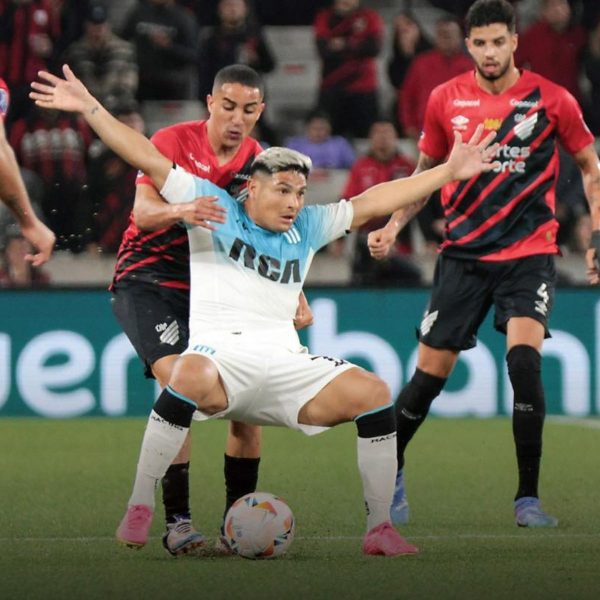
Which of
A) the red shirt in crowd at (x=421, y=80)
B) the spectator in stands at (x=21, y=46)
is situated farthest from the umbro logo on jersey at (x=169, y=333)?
the red shirt in crowd at (x=421, y=80)

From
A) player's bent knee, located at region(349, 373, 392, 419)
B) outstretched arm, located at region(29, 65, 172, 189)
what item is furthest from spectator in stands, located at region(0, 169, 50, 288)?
player's bent knee, located at region(349, 373, 392, 419)

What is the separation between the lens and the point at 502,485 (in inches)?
328

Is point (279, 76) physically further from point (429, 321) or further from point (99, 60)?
point (429, 321)

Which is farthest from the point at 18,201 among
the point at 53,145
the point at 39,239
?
the point at 53,145

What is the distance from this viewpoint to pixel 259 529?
5766 millimetres

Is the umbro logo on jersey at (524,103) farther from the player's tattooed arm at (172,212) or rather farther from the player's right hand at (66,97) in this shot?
the player's right hand at (66,97)

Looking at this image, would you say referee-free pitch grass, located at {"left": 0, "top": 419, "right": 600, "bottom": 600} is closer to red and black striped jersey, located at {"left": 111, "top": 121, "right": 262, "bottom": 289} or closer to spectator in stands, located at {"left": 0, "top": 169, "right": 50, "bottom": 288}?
red and black striped jersey, located at {"left": 111, "top": 121, "right": 262, "bottom": 289}

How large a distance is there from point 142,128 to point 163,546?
685 centimetres

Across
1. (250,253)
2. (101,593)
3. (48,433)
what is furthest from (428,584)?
(48,433)

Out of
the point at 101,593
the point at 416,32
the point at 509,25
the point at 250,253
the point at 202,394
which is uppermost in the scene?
the point at 416,32

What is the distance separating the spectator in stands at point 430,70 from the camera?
12.8 m

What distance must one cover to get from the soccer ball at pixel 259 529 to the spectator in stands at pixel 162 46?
25.9ft

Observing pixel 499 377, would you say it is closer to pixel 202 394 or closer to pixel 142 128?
pixel 142 128

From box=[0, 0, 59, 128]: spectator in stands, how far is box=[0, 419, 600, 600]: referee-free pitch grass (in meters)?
2.91
